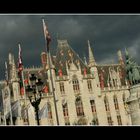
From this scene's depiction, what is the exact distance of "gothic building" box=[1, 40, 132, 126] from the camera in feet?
118

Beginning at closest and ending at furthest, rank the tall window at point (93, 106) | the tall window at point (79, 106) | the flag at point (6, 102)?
the flag at point (6, 102) → the tall window at point (79, 106) → the tall window at point (93, 106)

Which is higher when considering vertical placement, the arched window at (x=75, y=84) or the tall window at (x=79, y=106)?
the arched window at (x=75, y=84)

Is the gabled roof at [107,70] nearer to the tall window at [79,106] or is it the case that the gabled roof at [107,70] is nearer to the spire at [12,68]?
the tall window at [79,106]

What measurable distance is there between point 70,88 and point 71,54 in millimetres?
4752

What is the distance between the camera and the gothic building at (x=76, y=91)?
36.1 metres

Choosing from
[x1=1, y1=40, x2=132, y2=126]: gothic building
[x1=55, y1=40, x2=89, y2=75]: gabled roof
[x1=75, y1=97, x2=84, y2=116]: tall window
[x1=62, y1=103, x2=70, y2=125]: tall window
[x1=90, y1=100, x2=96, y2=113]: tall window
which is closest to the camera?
[x1=1, y1=40, x2=132, y2=126]: gothic building

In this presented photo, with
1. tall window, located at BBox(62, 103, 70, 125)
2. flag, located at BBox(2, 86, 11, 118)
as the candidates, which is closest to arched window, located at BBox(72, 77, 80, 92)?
tall window, located at BBox(62, 103, 70, 125)

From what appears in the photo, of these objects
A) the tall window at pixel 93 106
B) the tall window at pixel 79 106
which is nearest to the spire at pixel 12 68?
the tall window at pixel 79 106

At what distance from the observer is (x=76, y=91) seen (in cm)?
3766

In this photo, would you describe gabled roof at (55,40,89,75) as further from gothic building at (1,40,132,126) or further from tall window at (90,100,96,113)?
tall window at (90,100,96,113)

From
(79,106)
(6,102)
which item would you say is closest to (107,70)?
(79,106)
